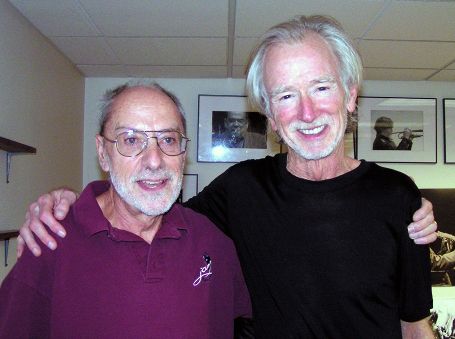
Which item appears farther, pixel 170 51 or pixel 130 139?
pixel 170 51

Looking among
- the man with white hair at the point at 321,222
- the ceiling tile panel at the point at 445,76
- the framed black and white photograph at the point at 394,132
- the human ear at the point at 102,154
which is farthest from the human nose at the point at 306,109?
the ceiling tile panel at the point at 445,76

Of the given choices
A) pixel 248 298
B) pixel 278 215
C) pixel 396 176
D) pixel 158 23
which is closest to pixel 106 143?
pixel 278 215

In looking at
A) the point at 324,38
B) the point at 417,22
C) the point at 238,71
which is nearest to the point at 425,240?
the point at 324,38

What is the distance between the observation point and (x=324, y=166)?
1.47m

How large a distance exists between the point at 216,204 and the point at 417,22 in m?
2.03

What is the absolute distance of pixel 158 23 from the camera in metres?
2.84

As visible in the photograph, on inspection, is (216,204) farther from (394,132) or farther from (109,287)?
(394,132)

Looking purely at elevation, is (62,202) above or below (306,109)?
below

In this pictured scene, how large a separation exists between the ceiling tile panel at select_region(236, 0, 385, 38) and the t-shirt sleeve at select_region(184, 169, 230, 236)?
1.39 metres

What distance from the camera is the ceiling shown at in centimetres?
262

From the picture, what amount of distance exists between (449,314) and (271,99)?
8.53 feet

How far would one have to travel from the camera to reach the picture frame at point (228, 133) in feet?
13.4

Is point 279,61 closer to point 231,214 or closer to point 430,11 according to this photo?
point 231,214

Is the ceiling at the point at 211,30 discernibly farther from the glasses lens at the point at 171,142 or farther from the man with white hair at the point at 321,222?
the glasses lens at the point at 171,142
